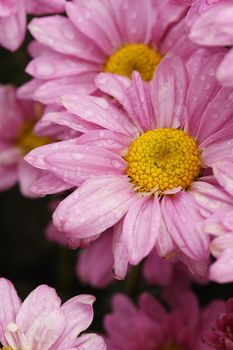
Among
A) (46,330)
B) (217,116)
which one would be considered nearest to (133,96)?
(217,116)

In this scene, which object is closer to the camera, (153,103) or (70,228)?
(70,228)

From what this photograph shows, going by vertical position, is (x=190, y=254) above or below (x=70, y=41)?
below

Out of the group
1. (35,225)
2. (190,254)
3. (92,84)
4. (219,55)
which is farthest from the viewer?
(35,225)

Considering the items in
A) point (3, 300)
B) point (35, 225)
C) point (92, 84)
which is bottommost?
point (35, 225)

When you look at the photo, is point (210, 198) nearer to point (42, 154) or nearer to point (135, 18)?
point (42, 154)

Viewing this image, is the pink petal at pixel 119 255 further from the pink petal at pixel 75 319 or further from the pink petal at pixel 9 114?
the pink petal at pixel 9 114

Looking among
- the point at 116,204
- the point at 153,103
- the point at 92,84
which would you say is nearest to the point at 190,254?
the point at 116,204

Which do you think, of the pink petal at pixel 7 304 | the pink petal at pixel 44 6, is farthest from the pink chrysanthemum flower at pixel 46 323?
the pink petal at pixel 44 6

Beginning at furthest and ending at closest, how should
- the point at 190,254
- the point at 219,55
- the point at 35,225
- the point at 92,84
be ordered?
the point at 35,225
the point at 92,84
the point at 219,55
the point at 190,254

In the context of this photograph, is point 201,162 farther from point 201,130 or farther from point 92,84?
point 92,84
